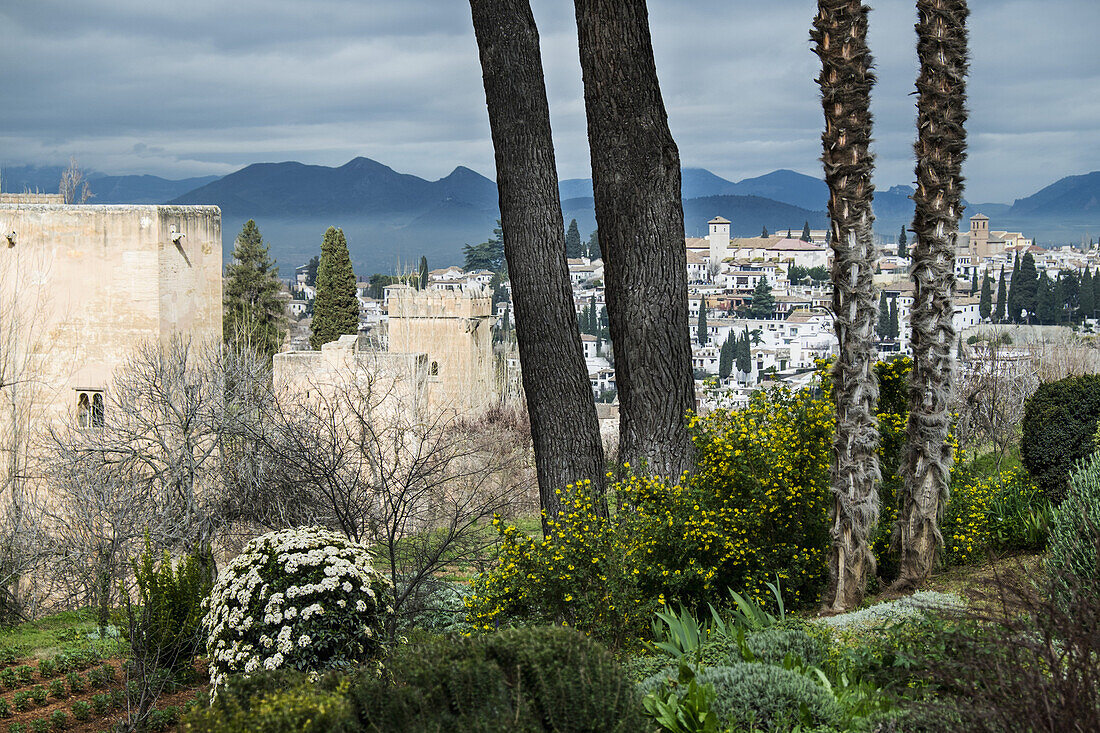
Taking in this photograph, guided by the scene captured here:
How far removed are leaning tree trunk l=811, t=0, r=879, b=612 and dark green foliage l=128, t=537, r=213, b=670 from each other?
4.12m

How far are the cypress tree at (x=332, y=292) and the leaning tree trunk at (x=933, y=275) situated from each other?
85.1ft

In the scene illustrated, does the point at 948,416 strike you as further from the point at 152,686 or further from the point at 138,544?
the point at 138,544

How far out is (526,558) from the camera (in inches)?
209

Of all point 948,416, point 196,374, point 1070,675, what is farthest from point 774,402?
point 196,374

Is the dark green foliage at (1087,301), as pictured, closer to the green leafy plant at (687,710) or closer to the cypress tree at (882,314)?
the cypress tree at (882,314)

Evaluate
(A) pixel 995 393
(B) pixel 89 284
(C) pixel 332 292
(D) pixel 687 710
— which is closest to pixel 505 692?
(D) pixel 687 710

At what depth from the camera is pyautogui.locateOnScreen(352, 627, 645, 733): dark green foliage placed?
2.72m

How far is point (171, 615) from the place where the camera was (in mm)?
6090

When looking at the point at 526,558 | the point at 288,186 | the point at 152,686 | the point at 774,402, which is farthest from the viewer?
the point at 288,186

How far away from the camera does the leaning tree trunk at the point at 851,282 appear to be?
218 inches

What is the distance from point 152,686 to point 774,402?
4.52 m

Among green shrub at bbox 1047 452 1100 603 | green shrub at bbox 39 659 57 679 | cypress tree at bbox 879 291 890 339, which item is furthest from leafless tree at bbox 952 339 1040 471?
green shrub at bbox 39 659 57 679

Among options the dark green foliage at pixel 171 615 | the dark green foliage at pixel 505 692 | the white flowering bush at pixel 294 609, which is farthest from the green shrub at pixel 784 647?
the dark green foliage at pixel 171 615

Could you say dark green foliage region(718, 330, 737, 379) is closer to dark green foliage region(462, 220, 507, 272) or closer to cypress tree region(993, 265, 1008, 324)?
cypress tree region(993, 265, 1008, 324)
